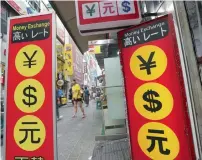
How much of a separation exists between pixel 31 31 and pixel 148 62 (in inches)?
51.8

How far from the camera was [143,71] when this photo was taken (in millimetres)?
2580

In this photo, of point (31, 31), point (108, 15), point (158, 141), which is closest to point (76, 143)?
point (158, 141)

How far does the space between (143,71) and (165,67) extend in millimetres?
265

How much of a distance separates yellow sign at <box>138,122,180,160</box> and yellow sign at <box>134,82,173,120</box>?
12cm

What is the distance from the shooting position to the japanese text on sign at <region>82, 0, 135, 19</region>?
2768mm

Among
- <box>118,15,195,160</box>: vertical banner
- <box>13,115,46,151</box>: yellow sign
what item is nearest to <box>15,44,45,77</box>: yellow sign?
<box>13,115,46,151</box>: yellow sign

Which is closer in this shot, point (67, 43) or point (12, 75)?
point (12, 75)

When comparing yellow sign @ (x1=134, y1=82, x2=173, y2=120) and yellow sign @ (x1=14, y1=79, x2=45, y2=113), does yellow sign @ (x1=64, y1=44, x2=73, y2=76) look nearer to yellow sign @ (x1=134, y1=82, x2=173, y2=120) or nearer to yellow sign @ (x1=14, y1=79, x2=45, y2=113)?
yellow sign @ (x1=134, y1=82, x2=173, y2=120)

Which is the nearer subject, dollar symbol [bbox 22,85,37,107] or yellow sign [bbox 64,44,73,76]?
dollar symbol [bbox 22,85,37,107]

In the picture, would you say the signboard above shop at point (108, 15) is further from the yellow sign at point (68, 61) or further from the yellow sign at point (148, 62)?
the yellow sign at point (68, 61)

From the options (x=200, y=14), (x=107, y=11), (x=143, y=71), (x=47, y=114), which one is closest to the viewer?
(x=47, y=114)

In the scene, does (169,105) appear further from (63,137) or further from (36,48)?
(63,137)

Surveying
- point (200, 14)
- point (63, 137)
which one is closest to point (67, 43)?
point (63, 137)

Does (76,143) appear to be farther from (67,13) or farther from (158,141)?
(158,141)
